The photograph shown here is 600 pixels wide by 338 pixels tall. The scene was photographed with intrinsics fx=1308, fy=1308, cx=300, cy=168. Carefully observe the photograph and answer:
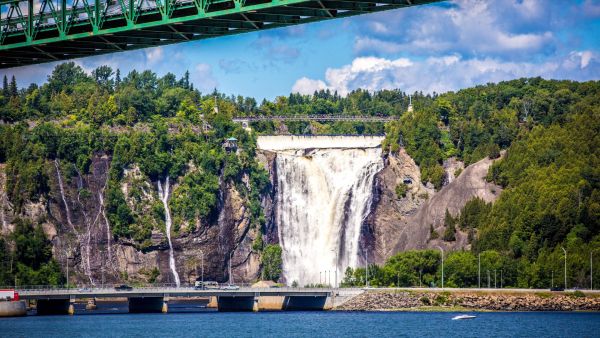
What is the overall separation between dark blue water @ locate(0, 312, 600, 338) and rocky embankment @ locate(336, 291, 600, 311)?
6.30 metres

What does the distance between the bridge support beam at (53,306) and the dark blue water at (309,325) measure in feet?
30.0

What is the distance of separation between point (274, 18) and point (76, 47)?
9607 millimetres

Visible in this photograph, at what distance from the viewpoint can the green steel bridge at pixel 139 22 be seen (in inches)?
1992

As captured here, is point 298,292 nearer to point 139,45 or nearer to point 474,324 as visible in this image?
point 474,324

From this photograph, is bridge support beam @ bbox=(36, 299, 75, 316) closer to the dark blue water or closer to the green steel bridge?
the dark blue water

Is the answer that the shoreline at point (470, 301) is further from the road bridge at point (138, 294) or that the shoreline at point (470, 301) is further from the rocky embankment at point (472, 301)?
the road bridge at point (138, 294)

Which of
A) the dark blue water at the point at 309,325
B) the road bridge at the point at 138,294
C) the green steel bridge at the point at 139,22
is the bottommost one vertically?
the dark blue water at the point at 309,325

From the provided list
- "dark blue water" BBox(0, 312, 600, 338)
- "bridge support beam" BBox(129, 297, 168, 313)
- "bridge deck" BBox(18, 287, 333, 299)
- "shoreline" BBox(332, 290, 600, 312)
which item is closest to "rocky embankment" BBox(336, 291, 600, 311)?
"shoreline" BBox(332, 290, 600, 312)

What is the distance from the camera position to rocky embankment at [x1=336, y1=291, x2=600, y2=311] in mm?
180625

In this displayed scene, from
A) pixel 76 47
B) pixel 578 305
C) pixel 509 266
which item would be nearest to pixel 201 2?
pixel 76 47

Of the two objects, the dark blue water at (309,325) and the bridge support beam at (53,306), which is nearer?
the dark blue water at (309,325)

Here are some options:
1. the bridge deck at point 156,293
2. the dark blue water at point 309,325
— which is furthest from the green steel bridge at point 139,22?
the bridge deck at point 156,293

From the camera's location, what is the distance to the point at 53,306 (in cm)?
19450

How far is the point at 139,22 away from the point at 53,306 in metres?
146
